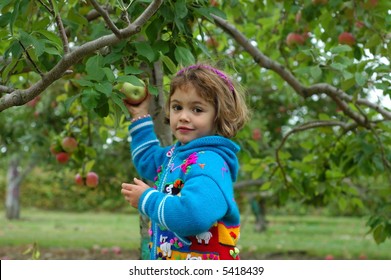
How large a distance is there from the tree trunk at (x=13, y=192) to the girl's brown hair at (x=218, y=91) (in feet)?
49.1

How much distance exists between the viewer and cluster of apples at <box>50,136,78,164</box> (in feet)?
11.3

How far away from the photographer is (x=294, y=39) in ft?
12.9

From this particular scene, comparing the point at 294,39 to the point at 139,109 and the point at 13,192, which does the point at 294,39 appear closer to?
the point at 139,109

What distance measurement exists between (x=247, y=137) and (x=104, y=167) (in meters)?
2.82

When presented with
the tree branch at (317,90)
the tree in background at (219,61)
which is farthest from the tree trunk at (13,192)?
the tree branch at (317,90)

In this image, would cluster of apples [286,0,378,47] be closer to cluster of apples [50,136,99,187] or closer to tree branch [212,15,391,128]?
tree branch [212,15,391,128]

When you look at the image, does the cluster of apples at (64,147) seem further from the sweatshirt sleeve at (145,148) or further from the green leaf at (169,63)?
the green leaf at (169,63)

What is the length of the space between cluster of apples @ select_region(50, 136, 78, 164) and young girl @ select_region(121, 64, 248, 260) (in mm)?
1381

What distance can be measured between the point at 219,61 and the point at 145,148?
0.52 metres

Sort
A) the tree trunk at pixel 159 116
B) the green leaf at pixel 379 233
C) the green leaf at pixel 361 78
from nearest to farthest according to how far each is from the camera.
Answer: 1. the green leaf at pixel 361 78
2. the tree trunk at pixel 159 116
3. the green leaf at pixel 379 233

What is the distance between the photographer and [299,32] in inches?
160

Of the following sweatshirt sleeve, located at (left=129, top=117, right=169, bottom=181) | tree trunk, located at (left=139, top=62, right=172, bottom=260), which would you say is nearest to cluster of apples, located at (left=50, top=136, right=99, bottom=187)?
tree trunk, located at (left=139, top=62, right=172, bottom=260)

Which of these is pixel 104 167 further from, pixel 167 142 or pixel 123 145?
pixel 167 142

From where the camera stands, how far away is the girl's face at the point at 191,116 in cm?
201
